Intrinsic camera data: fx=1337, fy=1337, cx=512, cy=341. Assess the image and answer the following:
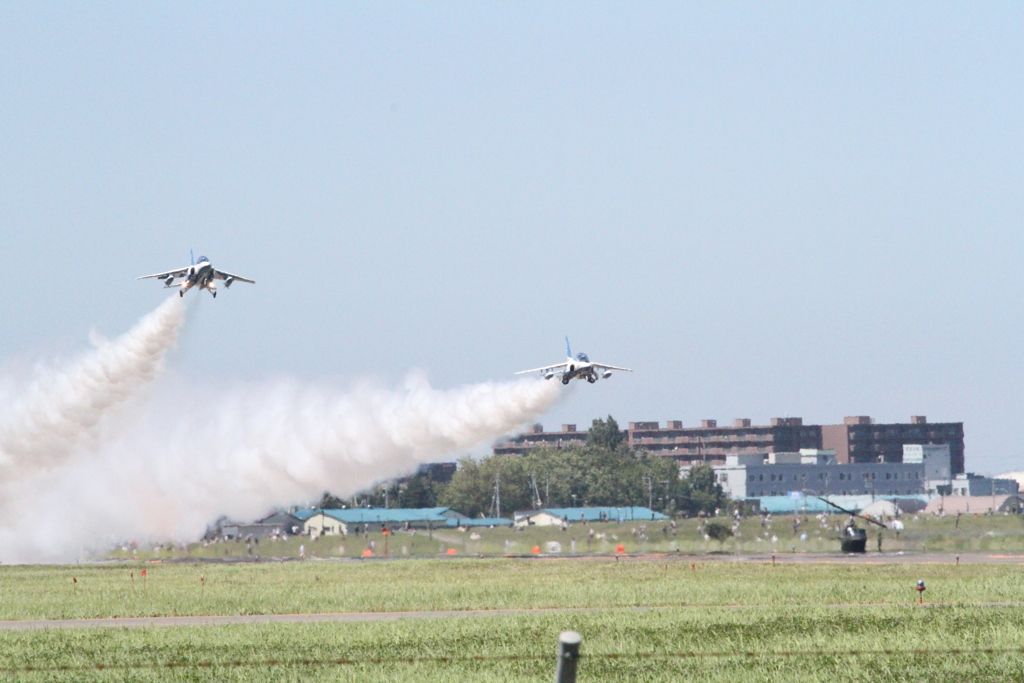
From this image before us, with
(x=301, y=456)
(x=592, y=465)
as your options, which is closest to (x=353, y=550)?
(x=301, y=456)

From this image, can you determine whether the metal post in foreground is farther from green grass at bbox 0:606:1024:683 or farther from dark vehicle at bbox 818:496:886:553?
dark vehicle at bbox 818:496:886:553

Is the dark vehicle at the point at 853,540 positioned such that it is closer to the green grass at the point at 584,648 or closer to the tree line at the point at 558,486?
the green grass at the point at 584,648

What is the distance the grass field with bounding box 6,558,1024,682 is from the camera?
80.1 ft

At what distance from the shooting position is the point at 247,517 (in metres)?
94.2

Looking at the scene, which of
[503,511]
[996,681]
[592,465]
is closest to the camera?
[996,681]

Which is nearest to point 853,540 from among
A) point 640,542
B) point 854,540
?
point 854,540

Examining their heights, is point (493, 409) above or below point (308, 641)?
above

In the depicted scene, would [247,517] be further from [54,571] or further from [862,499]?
[862,499]

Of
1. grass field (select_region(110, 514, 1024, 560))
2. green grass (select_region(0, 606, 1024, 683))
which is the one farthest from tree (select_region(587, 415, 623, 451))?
green grass (select_region(0, 606, 1024, 683))

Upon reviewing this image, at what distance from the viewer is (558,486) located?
176125 millimetres

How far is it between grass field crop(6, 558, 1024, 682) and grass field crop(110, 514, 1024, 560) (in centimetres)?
1950

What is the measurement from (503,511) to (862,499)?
5710 cm

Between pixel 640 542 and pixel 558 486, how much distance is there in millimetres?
84710

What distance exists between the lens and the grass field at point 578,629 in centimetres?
2442
